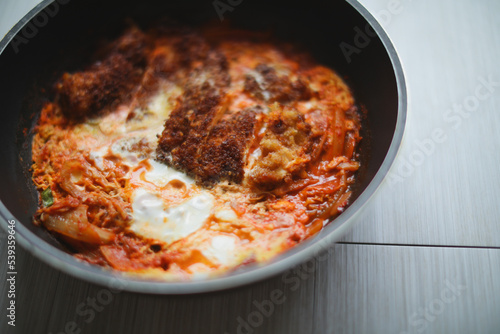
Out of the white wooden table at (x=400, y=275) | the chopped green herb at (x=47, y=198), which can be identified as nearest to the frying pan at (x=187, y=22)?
the chopped green herb at (x=47, y=198)

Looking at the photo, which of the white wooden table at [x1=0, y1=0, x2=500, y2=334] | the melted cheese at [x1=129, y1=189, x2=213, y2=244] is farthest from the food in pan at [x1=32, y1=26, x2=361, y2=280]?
the white wooden table at [x1=0, y1=0, x2=500, y2=334]

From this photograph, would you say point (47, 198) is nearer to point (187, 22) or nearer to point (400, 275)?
point (187, 22)

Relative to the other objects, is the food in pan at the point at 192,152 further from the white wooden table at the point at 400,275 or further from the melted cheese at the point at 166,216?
the white wooden table at the point at 400,275

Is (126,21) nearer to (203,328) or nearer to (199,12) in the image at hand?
(199,12)

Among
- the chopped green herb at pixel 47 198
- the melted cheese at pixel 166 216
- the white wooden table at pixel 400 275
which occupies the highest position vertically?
the chopped green herb at pixel 47 198

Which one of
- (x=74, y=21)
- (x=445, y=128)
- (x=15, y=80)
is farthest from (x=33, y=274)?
(x=445, y=128)

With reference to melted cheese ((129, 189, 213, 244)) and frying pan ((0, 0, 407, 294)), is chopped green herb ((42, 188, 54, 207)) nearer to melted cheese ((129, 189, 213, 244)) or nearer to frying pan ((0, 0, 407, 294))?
frying pan ((0, 0, 407, 294))
